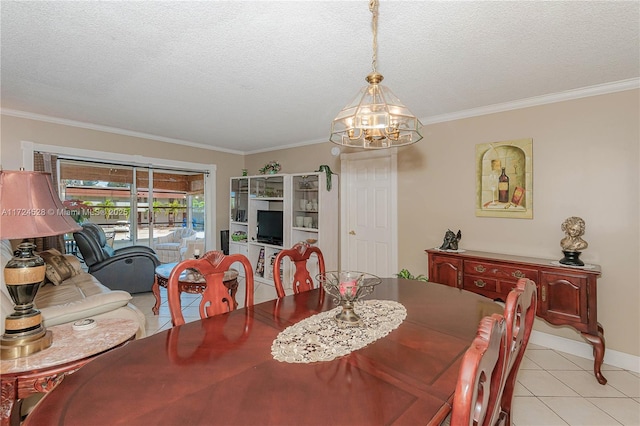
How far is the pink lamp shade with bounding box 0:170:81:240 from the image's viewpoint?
142 centimetres

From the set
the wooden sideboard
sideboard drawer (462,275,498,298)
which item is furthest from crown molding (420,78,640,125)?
sideboard drawer (462,275,498,298)

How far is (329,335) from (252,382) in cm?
46

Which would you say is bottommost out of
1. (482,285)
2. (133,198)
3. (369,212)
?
(482,285)

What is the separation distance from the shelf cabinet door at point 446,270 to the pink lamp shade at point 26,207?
312 cm

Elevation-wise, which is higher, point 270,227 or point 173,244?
point 270,227

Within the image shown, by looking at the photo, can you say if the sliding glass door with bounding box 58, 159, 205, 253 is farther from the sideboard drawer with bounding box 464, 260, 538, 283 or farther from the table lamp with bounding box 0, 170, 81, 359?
the sideboard drawer with bounding box 464, 260, 538, 283

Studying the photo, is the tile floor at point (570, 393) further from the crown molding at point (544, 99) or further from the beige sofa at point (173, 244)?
the beige sofa at point (173, 244)

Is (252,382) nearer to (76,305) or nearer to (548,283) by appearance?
(76,305)

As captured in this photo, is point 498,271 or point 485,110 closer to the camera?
point 498,271

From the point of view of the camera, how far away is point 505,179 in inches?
128

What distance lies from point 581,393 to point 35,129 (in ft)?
20.4

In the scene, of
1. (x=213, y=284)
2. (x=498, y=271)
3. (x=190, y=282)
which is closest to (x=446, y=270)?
(x=498, y=271)

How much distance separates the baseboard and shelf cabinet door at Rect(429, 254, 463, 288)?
804 mm

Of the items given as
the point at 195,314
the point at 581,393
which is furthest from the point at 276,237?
the point at 581,393
